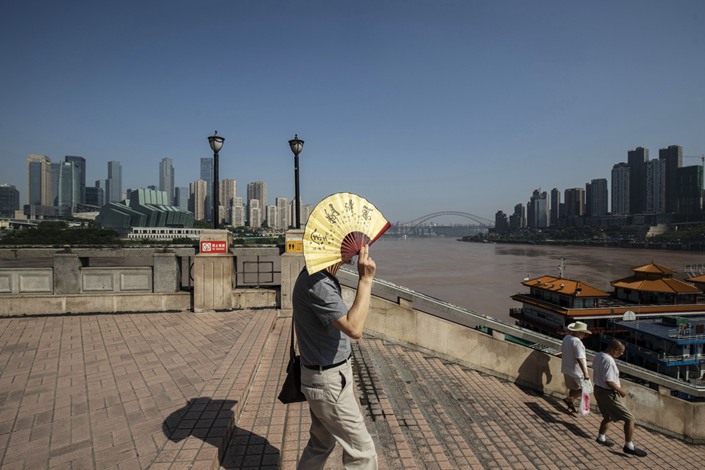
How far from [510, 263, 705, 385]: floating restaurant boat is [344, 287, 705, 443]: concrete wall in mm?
9500

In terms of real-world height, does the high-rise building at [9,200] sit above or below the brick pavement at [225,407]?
above

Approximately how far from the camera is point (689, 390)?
27.5 ft

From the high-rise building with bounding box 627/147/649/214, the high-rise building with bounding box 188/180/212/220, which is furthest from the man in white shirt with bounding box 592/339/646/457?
the high-rise building with bounding box 627/147/649/214

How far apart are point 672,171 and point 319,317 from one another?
7446 inches

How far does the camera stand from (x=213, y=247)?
7.74 m

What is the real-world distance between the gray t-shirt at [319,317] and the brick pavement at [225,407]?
1.39m

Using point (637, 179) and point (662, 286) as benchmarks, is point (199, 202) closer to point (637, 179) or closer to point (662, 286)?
point (662, 286)

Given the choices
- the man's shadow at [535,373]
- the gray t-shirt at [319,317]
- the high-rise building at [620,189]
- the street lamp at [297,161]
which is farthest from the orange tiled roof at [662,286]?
the high-rise building at [620,189]

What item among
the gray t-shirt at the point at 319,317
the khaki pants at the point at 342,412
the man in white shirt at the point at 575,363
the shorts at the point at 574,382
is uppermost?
the gray t-shirt at the point at 319,317

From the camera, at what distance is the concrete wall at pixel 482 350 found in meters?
7.48

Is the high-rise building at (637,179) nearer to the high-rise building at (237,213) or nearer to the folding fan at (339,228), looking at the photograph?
the high-rise building at (237,213)

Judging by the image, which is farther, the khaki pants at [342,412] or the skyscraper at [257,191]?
the skyscraper at [257,191]

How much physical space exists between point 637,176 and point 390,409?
198 m

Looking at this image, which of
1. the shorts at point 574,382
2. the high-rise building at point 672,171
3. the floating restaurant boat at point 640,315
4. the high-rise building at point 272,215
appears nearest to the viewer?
the shorts at point 574,382
